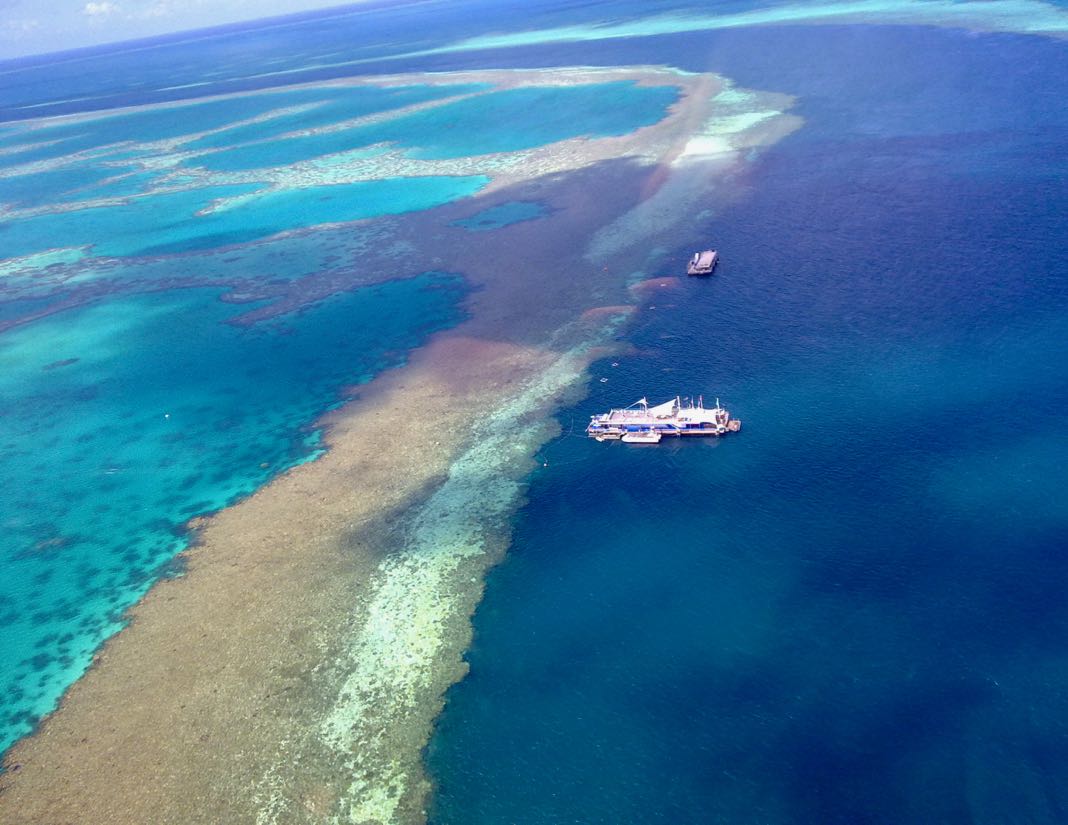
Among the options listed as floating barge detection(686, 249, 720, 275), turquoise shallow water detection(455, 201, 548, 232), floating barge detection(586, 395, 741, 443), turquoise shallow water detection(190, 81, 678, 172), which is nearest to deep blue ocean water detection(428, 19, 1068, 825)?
floating barge detection(586, 395, 741, 443)

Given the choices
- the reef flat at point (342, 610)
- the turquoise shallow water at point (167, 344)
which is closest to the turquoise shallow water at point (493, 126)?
the turquoise shallow water at point (167, 344)

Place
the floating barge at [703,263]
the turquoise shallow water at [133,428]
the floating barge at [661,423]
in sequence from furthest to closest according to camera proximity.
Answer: the floating barge at [703,263] → the floating barge at [661,423] → the turquoise shallow water at [133,428]

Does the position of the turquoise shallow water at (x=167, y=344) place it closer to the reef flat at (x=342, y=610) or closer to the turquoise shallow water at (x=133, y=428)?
the turquoise shallow water at (x=133, y=428)

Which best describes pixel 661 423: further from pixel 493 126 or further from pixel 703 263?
pixel 493 126

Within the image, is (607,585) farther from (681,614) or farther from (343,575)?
(343,575)

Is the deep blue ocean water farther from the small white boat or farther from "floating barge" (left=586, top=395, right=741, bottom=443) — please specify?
the small white boat
